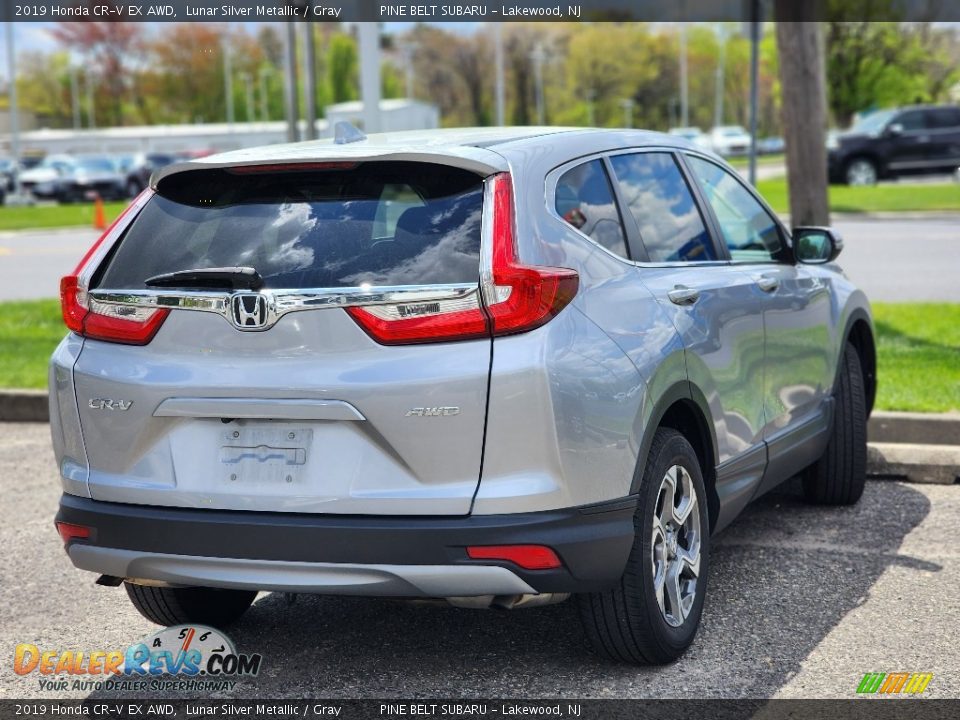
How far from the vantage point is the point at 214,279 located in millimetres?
→ 3844

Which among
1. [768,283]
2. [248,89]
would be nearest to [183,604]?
[768,283]

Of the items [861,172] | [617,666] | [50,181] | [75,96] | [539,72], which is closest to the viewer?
[617,666]

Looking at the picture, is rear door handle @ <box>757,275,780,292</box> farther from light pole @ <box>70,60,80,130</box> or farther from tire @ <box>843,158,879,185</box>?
light pole @ <box>70,60,80,130</box>

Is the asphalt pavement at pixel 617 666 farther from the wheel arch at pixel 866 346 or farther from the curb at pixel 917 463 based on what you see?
the wheel arch at pixel 866 346

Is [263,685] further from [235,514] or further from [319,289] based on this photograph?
[319,289]

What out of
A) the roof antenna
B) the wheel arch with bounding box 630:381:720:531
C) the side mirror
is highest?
the roof antenna

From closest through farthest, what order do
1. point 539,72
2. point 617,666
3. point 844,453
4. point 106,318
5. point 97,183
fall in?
point 106,318
point 617,666
point 844,453
point 97,183
point 539,72

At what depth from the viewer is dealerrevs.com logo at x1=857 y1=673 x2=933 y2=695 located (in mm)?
4004

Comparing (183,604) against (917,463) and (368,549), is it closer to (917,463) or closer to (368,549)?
(368,549)

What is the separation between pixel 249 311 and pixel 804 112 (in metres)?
9.01

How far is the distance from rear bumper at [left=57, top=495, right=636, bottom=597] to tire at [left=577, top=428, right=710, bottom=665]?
0.16 meters

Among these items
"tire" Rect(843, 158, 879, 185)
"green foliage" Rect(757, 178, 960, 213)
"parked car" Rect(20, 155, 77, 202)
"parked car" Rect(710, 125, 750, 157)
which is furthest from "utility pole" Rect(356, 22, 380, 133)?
"parked car" Rect(710, 125, 750, 157)

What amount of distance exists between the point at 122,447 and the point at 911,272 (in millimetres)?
12642

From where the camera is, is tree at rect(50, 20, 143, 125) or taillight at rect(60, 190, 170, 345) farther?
tree at rect(50, 20, 143, 125)
